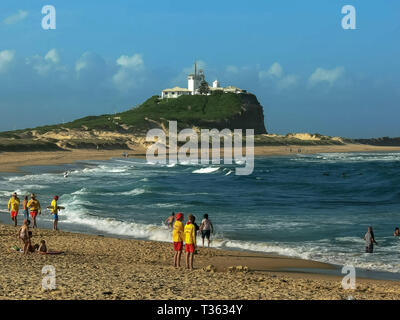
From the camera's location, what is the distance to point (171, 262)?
16.3m

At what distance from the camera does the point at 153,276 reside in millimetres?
12969

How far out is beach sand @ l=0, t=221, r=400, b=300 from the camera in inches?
A: 429

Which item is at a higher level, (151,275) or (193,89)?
(193,89)

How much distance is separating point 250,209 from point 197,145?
3367 inches

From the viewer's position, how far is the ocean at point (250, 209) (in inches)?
800

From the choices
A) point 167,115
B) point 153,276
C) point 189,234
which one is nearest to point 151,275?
point 153,276

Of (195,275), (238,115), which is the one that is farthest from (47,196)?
(238,115)

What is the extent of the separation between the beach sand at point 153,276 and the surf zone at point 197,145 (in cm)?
7211

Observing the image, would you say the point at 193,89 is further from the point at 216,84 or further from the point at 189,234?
the point at 189,234

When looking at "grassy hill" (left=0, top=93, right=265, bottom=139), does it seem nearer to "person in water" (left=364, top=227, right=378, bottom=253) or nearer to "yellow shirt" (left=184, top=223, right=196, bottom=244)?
"person in water" (left=364, top=227, right=378, bottom=253)

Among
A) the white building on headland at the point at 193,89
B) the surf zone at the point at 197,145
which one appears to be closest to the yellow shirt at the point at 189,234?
the surf zone at the point at 197,145

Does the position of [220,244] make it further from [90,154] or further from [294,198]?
[90,154]

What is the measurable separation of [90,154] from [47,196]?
2114 inches

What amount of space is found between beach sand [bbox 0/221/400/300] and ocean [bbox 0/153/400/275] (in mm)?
2523
